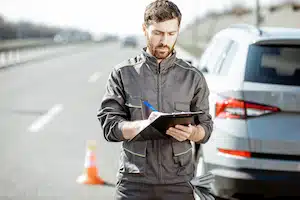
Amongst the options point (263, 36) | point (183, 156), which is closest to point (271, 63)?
point (263, 36)

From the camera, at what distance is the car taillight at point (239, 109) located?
15.3 ft

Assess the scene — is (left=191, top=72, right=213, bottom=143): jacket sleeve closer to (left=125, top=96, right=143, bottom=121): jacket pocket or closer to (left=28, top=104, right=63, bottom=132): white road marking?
(left=125, top=96, right=143, bottom=121): jacket pocket

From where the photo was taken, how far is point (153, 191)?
2.98m

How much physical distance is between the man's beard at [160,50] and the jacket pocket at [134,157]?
0.46 m

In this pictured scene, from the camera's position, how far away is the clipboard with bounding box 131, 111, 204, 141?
270 centimetres

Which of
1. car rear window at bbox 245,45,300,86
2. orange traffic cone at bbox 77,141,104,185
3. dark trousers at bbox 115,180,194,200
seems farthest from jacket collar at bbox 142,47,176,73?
orange traffic cone at bbox 77,141,104,185

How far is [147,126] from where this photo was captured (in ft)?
8.97

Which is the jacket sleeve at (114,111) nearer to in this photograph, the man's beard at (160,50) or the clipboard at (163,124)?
the clipboard at (163,124)

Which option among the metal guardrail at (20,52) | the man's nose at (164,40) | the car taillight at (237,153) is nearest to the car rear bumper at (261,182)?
the car taillight at (237,153)

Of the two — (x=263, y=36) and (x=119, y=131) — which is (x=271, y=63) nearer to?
(x=263, y=36)

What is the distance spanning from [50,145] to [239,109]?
489 cm

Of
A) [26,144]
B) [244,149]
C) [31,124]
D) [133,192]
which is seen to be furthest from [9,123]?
[133,192]

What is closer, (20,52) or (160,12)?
(160,12)

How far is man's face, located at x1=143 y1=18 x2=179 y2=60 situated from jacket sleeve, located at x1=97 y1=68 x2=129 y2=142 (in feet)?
0.82
